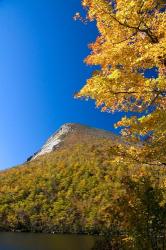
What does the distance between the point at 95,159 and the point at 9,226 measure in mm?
43460

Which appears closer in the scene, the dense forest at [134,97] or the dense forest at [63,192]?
the dense forest at [134,97]

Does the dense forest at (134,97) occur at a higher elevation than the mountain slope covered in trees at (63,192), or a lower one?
lower

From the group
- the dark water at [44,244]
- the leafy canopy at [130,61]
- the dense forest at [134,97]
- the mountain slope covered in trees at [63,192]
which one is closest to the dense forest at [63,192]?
the mountain slope covered in trees at [63,192]

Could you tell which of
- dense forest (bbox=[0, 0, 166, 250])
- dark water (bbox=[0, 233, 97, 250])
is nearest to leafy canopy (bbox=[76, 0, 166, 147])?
dense forest (bbox=[0, 0, 166, 250])

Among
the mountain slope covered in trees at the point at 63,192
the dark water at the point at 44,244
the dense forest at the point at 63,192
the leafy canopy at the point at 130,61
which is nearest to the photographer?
the leafy canopy at the point at 130,61

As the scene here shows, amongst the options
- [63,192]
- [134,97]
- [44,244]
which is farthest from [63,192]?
[134,97]

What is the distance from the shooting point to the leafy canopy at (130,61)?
17250 millimetres

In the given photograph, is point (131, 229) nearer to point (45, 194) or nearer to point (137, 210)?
point (137, 210)

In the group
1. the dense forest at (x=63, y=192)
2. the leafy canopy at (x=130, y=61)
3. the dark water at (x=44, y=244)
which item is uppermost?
the dense forest at (x=63, y=192)

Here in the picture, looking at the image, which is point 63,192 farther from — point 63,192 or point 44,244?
point 44,244

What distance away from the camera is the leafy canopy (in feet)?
56.6

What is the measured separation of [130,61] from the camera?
18.3 m

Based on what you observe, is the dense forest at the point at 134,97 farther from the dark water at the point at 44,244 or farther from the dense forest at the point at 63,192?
the dense forest at the point at 63,192

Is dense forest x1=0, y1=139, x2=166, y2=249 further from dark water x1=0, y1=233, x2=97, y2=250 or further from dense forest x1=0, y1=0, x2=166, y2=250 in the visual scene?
dense forest x1=0, y1=0, x2=166, y2=250
